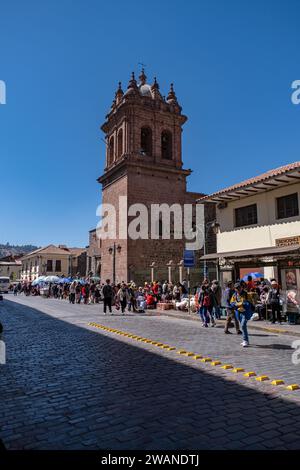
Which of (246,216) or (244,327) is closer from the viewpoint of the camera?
(244,327)

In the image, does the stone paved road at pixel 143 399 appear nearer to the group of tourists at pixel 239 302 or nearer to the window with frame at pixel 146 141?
the group of tourists at pixel 239 302

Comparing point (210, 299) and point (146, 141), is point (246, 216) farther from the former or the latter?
point (146, 141)

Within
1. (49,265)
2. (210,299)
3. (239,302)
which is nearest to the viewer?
(239,302)

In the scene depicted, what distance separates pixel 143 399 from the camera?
471 cm

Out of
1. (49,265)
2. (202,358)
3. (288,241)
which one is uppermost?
(49,265)

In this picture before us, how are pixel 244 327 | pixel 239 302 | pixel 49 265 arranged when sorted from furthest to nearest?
1. pixel 49 265
2. pixel 239 302
3. pixel 244 327

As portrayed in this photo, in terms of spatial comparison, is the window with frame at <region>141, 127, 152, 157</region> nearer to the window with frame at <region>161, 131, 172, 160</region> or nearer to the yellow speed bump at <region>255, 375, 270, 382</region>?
the window with frame at <region>161, 131, 172, 160</region>

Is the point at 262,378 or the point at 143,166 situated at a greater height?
the point at 143,166

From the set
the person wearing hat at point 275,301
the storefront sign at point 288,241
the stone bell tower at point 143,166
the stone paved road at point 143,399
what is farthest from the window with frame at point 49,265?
the stone paved road at point 143,399

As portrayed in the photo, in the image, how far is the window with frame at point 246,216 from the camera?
1787 centimetres

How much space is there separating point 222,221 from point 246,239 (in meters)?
2.23

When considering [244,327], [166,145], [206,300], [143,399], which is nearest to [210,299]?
[206,300]

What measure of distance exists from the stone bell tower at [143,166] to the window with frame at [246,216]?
401 inches

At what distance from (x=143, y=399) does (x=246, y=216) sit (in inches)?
589
